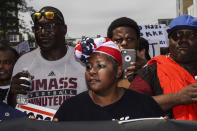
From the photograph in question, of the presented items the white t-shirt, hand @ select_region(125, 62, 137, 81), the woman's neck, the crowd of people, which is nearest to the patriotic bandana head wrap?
the crowd of people

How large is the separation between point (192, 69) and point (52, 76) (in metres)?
1.34

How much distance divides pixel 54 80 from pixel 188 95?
1.33m

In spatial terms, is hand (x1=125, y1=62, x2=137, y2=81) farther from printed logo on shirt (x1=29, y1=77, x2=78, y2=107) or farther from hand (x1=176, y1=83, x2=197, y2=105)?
hand (x1=176, y1=83, x2=197, y2=105)

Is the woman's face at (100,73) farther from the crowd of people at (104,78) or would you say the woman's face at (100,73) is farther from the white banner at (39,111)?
the white banner at (39,111)

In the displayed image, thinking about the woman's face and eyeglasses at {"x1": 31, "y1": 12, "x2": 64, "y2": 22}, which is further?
eyeglasses at {"x1": 31, "y1": 12, "x2": 64, "y2": 22}

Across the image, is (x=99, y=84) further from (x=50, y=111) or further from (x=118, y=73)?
(x=50, y=111)

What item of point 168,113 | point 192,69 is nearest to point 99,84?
point 168,113

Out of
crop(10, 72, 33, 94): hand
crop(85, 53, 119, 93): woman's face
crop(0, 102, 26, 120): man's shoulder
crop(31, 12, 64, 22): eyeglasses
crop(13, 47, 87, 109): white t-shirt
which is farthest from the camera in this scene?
crop(31, 12, 64, 22): eyeglasses

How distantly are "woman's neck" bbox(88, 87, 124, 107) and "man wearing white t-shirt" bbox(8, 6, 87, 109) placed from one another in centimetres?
63

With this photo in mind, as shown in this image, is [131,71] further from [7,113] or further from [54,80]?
[7,113]

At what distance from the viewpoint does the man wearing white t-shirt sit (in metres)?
3.21

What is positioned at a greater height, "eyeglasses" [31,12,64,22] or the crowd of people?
"eyeglasses" [31,12,64,22]

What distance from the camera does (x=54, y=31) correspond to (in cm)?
342

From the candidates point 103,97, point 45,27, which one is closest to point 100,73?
point 103,97
